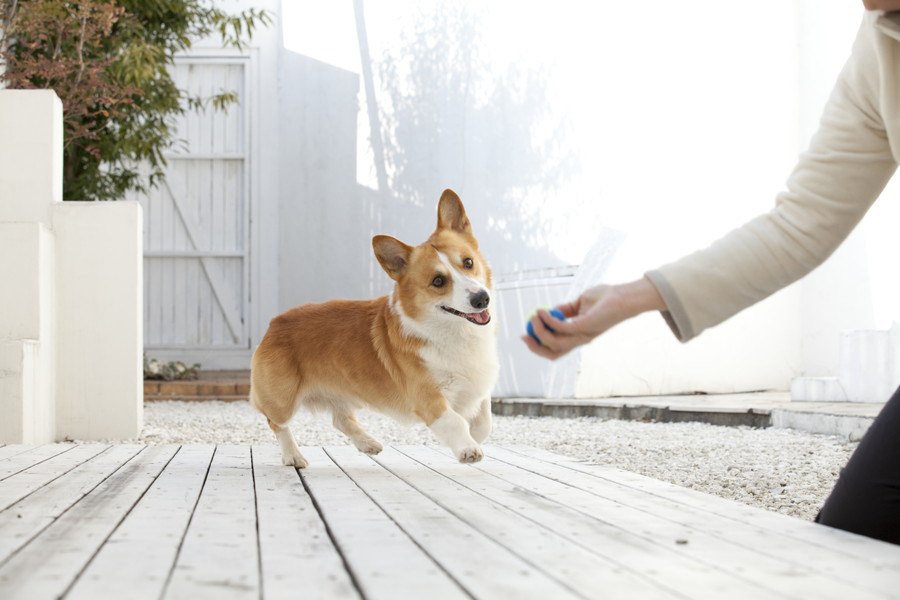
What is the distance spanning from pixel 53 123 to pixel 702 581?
3.40m

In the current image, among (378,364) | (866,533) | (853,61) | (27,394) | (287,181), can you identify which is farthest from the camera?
(287,181)

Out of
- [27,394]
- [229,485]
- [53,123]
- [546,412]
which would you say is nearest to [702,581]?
[229,485]

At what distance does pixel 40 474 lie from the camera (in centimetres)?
247

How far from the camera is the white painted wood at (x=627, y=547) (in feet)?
4.10

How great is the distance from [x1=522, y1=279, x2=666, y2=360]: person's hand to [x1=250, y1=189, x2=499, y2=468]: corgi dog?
1.33 metres

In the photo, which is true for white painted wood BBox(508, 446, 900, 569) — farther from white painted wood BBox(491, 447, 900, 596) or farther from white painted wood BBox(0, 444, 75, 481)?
white painted wood BBox(0, 444, 75, 481)

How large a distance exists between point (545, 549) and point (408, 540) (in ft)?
0.71

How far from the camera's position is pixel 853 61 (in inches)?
55.2

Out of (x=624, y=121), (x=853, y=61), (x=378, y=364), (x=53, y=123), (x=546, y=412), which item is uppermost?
(x=624, y=121)

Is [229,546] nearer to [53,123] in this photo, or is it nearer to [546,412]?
[53,123]

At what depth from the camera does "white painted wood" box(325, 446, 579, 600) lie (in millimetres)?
1235

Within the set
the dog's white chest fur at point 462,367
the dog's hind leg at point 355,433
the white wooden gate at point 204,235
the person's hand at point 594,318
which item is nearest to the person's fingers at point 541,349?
the person's hand at point 594,318

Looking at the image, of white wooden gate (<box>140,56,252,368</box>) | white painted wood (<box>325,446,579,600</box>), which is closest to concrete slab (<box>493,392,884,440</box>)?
white painted wood (<box>325,446,579,600</box>)

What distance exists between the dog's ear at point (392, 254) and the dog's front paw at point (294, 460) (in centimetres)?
55
